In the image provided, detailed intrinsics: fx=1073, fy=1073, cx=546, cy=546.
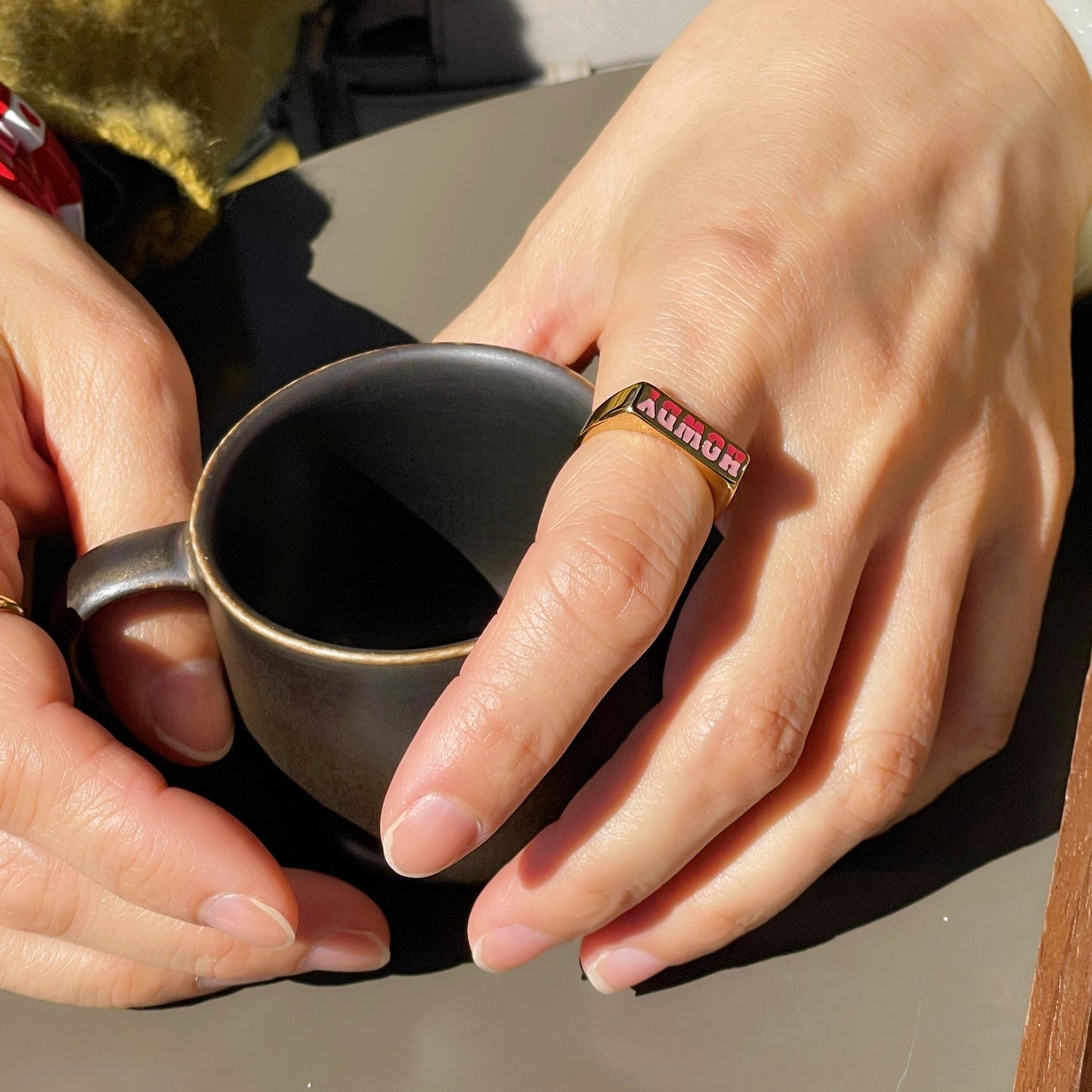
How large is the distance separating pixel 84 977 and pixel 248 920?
115 millimetres

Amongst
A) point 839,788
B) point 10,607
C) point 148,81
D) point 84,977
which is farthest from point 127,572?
point 148,81

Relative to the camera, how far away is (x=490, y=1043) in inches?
19.3

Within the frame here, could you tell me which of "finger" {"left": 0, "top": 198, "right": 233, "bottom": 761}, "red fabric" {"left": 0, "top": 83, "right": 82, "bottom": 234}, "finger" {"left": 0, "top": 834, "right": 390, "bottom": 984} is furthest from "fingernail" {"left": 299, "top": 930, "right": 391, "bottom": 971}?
"red fabric" {"left": 0, "top": 83, "right": 82, "bottom": 234}

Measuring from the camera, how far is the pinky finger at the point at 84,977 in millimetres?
497

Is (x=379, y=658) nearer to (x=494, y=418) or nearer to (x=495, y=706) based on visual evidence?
(x=495, y=706)

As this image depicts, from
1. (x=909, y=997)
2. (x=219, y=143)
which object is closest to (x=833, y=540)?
(x=909, y=997)

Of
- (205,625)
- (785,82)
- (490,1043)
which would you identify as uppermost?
(785,82)

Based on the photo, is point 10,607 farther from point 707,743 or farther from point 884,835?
point 884,835

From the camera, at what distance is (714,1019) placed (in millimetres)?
489

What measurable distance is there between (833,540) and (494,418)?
160 millimetres

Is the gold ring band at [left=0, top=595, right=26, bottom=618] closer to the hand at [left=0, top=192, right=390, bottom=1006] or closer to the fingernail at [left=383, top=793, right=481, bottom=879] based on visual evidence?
the hand at [left=0, top=192, right=390, bottom=1006]

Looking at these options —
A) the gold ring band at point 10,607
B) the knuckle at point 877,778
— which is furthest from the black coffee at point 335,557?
the knuckle at point 877,778

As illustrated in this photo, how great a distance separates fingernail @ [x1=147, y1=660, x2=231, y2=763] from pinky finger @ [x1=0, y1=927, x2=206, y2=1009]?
100mm

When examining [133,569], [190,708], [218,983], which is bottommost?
[218,983]
